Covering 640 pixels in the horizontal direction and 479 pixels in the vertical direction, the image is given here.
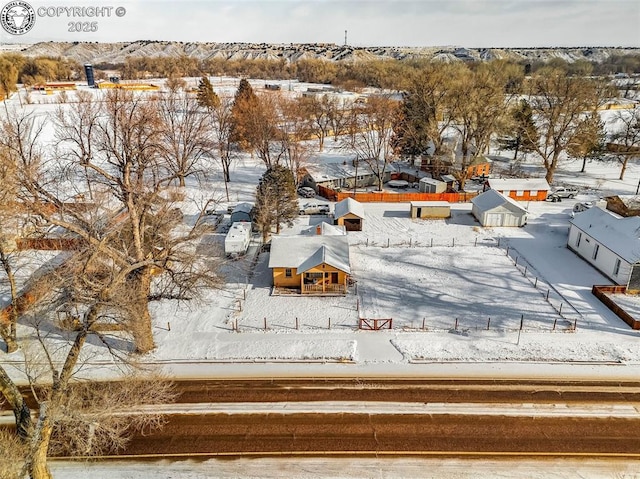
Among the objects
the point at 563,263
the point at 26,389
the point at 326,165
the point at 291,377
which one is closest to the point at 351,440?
the point at 291,377

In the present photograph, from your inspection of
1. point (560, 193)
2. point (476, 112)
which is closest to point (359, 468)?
point (560, 193)

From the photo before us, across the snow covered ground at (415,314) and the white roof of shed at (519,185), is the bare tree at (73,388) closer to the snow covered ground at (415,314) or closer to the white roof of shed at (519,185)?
the snow covered ground at (415,314)

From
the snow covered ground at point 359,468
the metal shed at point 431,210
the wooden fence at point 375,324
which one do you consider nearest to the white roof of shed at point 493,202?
the metal shed at point 431,210

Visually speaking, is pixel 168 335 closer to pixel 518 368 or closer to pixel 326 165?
pixel 518 368

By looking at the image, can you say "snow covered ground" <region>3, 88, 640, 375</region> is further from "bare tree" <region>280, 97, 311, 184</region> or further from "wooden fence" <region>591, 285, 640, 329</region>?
"bare tree" <region>280, 97, 311, 184</region>

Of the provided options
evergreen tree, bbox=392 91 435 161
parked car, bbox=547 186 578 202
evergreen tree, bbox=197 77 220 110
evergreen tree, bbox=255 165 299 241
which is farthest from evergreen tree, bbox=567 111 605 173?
evergreen tree, bbox=197 77 220 110

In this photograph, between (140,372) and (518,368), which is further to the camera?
(518,368)
